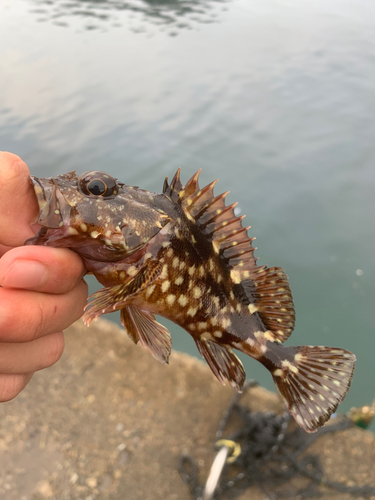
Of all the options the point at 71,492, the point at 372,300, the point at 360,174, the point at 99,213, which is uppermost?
the point at 99,213

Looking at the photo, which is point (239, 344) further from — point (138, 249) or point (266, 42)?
point (266, 42)

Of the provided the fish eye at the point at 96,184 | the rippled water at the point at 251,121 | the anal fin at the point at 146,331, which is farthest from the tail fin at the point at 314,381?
the rippled water at the point at 251,121

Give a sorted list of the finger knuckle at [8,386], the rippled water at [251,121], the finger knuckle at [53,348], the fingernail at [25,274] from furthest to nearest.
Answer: the rippled water at [251,121], the finger knuckle at [53,348], the finger knuckle at [8,386], the fingernail at [25,274]

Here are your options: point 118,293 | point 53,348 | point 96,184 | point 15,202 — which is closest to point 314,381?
point 118,293

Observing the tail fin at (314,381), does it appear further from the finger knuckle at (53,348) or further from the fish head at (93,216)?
the finger knuckle at (53,348)

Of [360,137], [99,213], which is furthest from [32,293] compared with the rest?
[360,137]

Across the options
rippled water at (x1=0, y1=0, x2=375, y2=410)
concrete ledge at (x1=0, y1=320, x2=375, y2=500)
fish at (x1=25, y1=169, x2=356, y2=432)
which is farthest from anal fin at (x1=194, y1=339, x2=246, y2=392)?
rippled water at (x1=0, y1=0, x2=375, y2=410)

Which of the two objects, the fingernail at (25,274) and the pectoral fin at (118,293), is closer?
the fingernail at (25,274)
